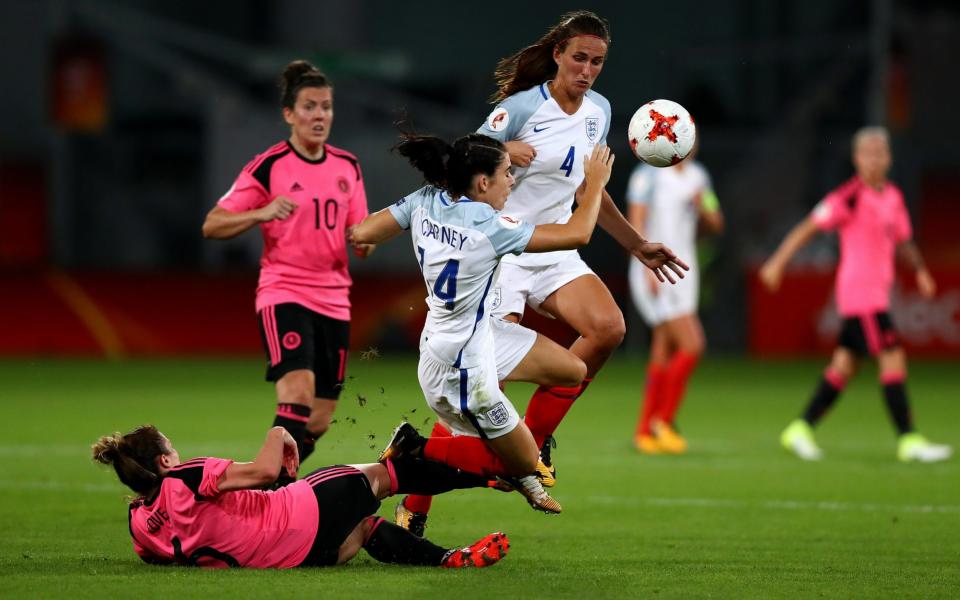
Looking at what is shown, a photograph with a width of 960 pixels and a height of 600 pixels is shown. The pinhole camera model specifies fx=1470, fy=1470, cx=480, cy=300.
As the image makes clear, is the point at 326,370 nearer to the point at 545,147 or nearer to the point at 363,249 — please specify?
the point at 363,249

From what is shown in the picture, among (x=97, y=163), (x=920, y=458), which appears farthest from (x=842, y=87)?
(x=920, y=458)

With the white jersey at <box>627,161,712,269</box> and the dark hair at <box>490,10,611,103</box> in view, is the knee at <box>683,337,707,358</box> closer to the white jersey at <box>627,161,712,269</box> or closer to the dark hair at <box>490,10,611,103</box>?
the white jersey at <box>627,161,712,269</box>

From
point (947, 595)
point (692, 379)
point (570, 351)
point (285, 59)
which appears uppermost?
point (285, 59)

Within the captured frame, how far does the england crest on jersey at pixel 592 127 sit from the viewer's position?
7.25 meters

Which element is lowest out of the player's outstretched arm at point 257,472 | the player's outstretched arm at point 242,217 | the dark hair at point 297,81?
the player's outstretched arm at point 257,472

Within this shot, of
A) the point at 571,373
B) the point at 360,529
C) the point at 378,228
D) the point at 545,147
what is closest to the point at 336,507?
the point at 360,529

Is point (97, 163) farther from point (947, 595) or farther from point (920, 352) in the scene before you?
point (947, 595)

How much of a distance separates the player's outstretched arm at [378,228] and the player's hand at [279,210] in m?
0.98

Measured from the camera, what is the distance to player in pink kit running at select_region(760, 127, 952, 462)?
10.6 metres

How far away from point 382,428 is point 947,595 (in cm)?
759

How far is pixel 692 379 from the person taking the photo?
17641mm

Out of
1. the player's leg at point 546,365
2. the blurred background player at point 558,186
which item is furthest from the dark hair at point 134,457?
the blurred background player at point 558,186

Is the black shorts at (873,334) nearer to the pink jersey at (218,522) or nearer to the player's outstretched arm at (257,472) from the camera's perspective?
the pink jersey at (218,522)

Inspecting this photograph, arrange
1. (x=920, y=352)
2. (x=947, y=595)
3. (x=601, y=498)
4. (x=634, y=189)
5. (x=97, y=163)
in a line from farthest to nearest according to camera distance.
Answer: (x=97, y=163) → (x=920, y=352) → (x=634, y=189) → (x=601, y=498) → (x=947, y=595)
